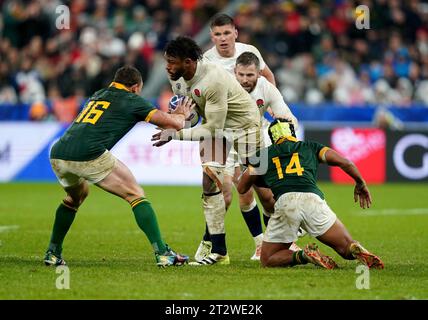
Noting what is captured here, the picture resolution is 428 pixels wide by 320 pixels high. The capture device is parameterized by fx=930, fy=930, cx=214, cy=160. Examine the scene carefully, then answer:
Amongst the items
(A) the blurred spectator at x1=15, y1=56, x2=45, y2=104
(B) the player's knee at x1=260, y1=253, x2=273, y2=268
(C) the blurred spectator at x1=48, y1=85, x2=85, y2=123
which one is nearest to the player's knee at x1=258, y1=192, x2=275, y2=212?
(B) the player's knee at x1=260, y1=253, x2=273, y2=268

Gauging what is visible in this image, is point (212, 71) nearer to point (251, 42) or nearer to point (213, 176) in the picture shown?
point (213, 176)

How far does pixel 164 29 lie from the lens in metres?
24.3

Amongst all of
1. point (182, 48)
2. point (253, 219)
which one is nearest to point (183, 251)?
point (253, 219)

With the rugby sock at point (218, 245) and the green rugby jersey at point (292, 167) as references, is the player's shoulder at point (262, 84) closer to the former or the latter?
the green rugby jersey at point (292, 167)

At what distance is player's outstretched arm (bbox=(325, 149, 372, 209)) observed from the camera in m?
9.05

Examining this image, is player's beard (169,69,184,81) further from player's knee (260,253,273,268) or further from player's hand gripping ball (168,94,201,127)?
player's knee (260,253,273,268)

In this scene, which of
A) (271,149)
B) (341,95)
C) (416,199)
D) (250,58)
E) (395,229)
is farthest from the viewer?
(341,95)

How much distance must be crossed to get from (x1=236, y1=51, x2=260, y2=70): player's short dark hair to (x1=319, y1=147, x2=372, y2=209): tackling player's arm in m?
1.52

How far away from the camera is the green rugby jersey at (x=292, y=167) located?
9227mm

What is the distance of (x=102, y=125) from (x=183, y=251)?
234cm

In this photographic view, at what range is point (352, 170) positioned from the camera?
29.7ft

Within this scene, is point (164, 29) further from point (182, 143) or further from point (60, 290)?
point (60, 290)

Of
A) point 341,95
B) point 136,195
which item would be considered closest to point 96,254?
point 136,195
